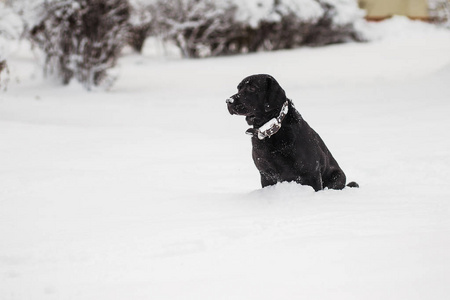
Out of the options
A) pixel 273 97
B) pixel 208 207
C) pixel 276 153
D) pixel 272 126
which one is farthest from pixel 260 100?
pixel 208 207

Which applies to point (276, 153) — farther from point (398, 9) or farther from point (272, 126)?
point (398, 9)

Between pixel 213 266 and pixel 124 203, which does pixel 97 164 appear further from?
pixel 213 266

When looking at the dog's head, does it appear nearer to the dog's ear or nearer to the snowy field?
the dog's ear

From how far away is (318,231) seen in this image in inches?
108

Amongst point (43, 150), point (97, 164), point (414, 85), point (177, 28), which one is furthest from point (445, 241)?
point (177, 28)

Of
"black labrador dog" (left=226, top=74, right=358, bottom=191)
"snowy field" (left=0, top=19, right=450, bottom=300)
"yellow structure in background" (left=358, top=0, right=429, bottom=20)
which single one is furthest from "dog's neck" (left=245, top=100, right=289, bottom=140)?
"yellow structure in background" (left=358, top=0, right=429, bottom=20)

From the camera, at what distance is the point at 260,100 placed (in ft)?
11.2

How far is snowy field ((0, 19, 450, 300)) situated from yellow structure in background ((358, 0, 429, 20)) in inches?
744

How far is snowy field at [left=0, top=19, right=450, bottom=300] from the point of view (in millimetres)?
2254

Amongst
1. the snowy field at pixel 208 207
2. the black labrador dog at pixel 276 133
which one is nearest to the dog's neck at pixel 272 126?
the black labrador dog at pixel 276 133

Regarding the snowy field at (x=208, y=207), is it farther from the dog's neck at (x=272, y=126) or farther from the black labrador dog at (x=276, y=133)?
the dog's neck at (x=272, y=126)

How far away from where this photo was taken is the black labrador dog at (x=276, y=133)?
3.37m

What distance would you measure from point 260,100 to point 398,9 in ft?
85.8

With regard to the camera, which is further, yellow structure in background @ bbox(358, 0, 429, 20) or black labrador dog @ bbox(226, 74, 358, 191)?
yellow structure in background @ bbox(358, 0, 429, 20)
